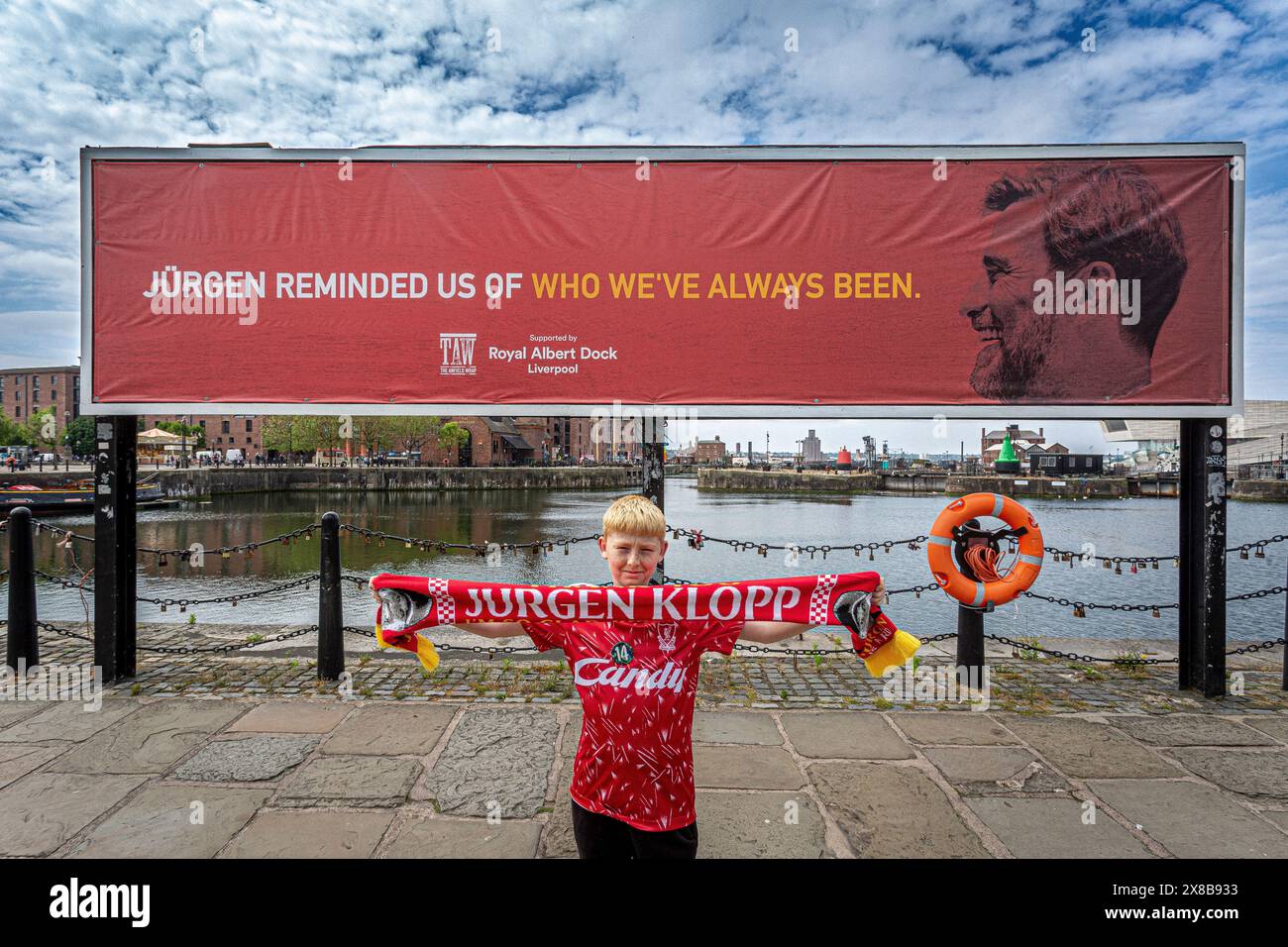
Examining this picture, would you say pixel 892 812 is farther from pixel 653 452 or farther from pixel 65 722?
pixel 65 722

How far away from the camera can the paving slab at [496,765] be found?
362 cm

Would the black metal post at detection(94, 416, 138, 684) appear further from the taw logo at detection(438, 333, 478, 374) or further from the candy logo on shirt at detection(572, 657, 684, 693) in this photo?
the candy logo on shirt at detection(572, 657, 684, 693)

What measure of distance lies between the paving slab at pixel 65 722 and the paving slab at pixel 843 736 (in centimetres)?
533

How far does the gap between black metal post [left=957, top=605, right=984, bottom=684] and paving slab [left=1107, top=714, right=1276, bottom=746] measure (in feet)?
3.46

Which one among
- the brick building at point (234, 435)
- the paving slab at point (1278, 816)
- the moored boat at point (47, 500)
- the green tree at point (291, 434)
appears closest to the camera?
the paving slab at point (1278, 816)

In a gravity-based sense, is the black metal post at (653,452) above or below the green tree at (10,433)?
below

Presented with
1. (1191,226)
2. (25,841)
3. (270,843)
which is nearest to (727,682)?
(270,843)

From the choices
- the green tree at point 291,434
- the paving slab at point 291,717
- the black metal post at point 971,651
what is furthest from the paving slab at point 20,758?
the green tree at point 291,434

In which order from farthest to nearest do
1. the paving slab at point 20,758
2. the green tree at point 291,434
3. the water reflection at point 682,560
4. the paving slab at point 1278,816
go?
the green tree at point 291,434 → the water reflection at point 682,560 → the paving slab at point 20,758 → the paving slab at point 1278,816

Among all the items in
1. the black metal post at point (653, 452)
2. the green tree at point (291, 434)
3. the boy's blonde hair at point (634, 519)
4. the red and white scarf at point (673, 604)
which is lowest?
the red and white scarf at point (673, 604)

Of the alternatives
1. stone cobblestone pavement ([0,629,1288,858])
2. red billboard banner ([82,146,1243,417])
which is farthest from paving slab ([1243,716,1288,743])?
red billboard banner ([82,146,1243,417])

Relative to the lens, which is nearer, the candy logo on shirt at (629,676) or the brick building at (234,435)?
the candy logo on shirt at (629,676)

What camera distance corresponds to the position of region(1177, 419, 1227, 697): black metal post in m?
5.45

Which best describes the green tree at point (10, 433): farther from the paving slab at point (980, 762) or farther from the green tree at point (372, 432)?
the paving slab at point (980, 762)
